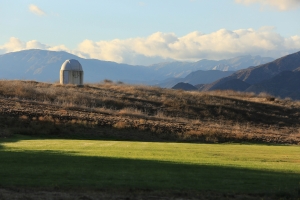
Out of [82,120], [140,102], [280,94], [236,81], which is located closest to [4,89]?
[140,102]

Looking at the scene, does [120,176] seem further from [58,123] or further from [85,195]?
[58,123]

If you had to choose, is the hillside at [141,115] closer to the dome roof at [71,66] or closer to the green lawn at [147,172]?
the dome roof at [71,66]

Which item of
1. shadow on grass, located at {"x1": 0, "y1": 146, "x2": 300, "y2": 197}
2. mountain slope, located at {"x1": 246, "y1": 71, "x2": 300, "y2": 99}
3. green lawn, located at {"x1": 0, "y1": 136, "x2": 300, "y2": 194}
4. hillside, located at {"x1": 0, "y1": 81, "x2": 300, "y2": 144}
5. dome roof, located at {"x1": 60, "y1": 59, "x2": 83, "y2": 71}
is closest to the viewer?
shadow on grass, located at {"x1": 0, "y1": 146, "x2": 300, "y2": 197}

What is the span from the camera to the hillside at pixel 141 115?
130ft

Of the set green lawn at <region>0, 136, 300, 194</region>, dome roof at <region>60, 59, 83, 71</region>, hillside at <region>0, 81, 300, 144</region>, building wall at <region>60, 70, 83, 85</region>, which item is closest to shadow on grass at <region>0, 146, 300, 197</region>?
green lawn at <region>0, 136, 300, 194</region>

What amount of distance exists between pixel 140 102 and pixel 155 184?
4923cm

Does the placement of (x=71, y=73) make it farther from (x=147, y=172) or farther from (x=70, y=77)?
(x=147, y=172)

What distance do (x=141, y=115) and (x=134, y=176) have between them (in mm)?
36239

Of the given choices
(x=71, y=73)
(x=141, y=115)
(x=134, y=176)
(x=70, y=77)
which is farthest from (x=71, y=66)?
(x=134, y=176)

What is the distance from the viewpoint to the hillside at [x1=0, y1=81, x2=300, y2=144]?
3959 centimetres

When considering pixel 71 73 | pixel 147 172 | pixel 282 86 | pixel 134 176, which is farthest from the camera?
pixel 282 86

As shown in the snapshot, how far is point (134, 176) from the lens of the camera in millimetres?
15555

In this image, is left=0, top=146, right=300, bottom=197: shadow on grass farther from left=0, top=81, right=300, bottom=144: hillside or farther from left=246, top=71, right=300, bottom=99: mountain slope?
left=246, top=71, right=300, bottom=99: mountain slope

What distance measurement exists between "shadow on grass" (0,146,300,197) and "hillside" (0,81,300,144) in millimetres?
17683
